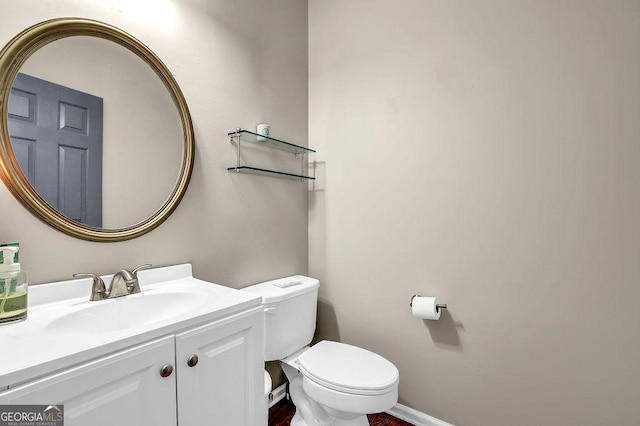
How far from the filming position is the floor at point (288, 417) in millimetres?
1655

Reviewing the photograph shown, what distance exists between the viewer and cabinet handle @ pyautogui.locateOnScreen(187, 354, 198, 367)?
33.9 inches

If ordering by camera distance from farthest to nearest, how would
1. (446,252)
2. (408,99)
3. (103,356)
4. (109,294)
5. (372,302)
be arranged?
(372,302), (408,99), (446,252), (109,294), (103,356)

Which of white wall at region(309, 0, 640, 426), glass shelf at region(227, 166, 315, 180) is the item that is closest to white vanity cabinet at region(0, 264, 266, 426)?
glass shelf at region(227, 166, 315, 180)

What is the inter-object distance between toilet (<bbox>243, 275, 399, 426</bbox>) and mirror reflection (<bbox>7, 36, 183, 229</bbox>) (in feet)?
2.44

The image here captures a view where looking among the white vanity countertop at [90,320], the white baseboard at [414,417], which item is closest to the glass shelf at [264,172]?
the white vanity countertop at [90,320]

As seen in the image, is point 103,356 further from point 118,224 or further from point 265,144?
point 265,144

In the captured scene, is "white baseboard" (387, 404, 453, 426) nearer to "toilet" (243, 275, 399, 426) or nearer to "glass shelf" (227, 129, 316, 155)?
"toilet" (243, 275, 399, 426)

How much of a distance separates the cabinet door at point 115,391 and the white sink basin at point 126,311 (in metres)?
0.13

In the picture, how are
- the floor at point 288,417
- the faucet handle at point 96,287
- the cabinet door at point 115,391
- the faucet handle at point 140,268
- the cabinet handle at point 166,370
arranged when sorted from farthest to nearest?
1. the floor at point 288,417
2. the faucet handle at point 140,268
3. the faucet handle at point 96,287
4. the cabinet handle at point 166,370
5. the cabinet door at point 115,391

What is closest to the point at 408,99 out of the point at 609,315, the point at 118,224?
the point at 609,315

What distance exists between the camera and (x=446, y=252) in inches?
61.3

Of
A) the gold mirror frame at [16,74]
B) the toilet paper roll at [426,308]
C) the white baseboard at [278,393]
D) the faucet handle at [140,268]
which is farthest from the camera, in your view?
the white baseboard at [278,393]

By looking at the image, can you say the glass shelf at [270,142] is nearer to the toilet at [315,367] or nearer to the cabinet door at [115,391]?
the toilet at [315,367]

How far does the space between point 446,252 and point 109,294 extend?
4.85 feet
